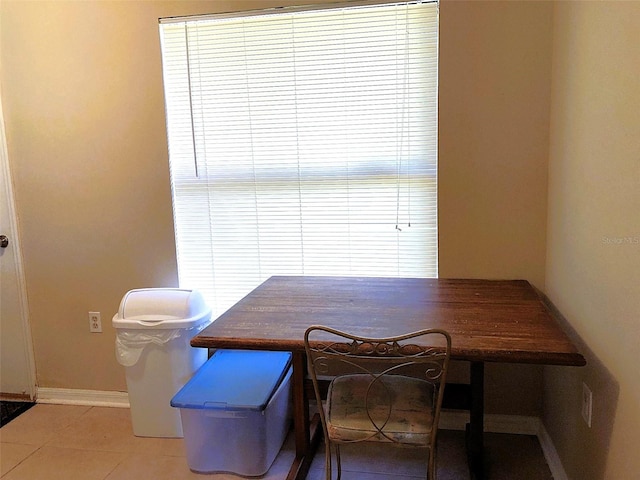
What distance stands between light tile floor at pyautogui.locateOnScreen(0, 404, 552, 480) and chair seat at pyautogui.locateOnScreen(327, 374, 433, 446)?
0.56m

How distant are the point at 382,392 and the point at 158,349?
3.69 feet

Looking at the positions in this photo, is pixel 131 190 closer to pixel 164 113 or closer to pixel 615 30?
pixel 164 113

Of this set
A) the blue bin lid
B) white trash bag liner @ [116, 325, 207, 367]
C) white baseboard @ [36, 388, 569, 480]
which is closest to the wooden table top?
the blue bin lid

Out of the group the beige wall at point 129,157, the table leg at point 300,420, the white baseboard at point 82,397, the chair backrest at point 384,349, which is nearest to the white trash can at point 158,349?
the beige wall at point 129,157

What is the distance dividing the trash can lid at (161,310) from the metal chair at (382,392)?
0.84 meters

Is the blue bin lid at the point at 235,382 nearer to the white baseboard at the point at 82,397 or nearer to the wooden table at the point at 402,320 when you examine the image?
the wooden table at the point at 402,320

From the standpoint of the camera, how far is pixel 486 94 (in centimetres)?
201

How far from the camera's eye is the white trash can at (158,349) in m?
2.16

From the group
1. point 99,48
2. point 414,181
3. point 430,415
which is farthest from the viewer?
point 99,48

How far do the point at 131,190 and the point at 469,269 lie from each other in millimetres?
1684

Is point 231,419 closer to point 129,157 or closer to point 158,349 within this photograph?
point 158,349

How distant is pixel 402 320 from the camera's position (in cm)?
157

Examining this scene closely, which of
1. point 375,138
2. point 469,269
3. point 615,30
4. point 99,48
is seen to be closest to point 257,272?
point 375,138

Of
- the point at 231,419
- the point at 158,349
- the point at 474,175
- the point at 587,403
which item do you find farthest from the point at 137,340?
the point at 587,403
